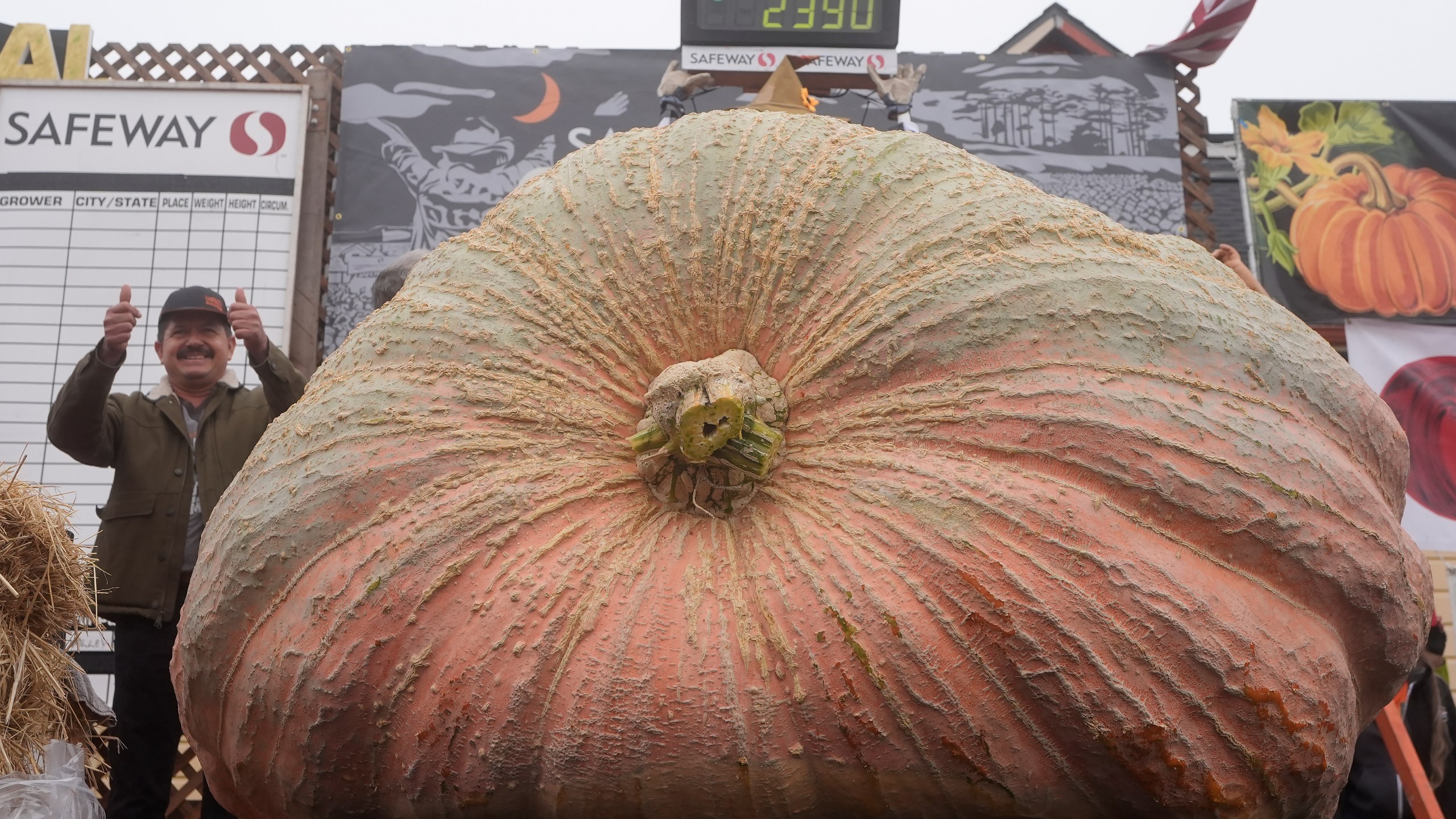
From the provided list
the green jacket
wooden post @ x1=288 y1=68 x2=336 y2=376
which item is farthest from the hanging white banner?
the green jacket

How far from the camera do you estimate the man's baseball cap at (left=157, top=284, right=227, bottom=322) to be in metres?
3.28

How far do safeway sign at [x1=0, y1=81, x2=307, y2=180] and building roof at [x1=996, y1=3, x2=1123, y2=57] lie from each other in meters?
4.72

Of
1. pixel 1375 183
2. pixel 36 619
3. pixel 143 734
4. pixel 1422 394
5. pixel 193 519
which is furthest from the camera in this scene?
pixel 1375 183

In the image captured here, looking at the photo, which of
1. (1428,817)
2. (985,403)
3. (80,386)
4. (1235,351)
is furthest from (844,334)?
(1428,817)

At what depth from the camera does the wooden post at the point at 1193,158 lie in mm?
5805

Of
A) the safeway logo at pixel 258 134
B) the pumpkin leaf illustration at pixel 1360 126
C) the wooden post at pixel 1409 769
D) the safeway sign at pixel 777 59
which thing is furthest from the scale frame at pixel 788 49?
the wooden post at pixel 1409 769

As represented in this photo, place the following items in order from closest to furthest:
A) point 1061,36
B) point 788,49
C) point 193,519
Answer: point 193,519, point 788,49, point 1061,36

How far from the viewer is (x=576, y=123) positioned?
561 centimetres

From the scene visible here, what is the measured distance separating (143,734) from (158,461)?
2.65 feet

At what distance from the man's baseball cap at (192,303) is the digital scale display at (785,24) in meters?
2.47

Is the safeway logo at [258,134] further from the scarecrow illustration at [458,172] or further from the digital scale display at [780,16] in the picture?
the digital scale display at [780,16]

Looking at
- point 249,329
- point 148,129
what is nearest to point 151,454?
point 249,329

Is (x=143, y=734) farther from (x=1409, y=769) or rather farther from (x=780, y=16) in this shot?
(x=780, y=16)

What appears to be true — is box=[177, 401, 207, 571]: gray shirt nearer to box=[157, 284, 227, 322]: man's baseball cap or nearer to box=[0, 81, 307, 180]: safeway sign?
box=[157, 284, 227, 322]: man's baseball cap
